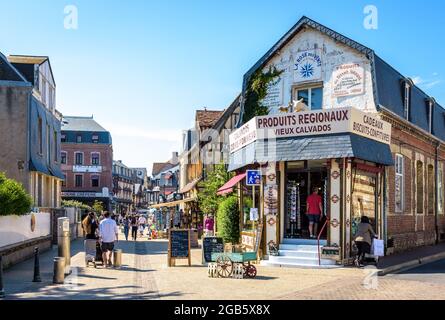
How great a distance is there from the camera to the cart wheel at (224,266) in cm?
1394

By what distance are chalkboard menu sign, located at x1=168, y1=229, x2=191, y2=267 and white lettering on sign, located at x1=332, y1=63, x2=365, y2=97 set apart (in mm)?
7362

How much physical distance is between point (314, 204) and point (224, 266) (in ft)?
14.5

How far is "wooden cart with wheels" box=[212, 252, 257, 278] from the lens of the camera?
45.2ft

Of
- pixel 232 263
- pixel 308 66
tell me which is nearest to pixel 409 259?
pixel 232 263

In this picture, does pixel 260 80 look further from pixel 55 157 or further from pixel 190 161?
pixel 190 161

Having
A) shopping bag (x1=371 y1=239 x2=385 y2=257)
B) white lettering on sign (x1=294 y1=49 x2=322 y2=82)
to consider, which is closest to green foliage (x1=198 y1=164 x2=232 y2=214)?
white lettering on sign (x1=294 y1=49 x2=322 y2=82)

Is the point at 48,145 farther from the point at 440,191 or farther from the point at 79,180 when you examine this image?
the point at 79,180

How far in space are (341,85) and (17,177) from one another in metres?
16.1

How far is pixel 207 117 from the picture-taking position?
39.0 metres

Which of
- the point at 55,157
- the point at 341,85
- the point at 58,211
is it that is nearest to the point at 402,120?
the point at 341,85

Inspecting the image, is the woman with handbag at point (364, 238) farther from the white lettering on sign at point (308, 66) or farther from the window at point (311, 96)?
the white lettering on sign at point (308, 66)

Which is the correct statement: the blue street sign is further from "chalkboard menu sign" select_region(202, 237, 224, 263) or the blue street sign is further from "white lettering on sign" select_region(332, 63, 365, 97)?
"white lettering on sign" select_region(332, 63, 365, 97)

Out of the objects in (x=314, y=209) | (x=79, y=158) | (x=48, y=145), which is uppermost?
(x=79, y=158)
